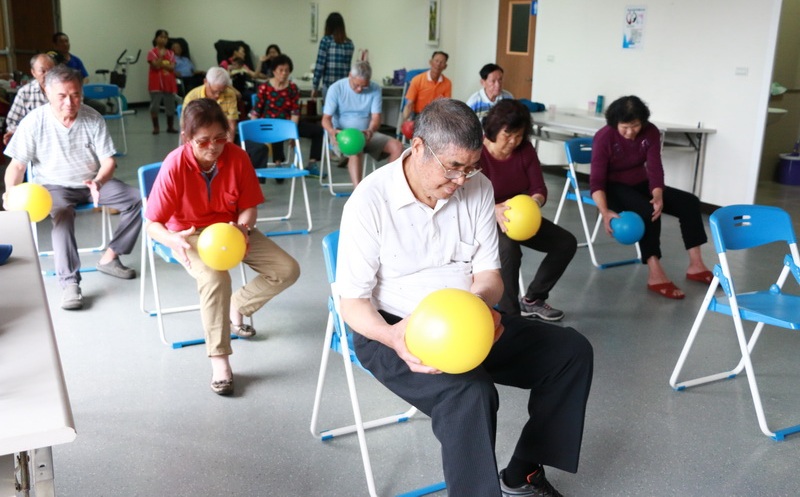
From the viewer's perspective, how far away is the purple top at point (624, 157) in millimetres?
→ 4410

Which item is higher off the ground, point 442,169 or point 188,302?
point 442,169

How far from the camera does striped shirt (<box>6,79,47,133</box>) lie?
17.3 ft

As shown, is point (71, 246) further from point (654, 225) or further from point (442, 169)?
point (654, 225)

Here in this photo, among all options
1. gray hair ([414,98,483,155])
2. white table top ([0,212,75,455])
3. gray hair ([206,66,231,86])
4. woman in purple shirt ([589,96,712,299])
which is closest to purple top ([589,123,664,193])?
woman in purple shirt ([589,96,712,299])

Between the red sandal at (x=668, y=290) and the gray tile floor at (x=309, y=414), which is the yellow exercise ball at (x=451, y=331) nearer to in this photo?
the gray tile floor at (x=309, y=414)

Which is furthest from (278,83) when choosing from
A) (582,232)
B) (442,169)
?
(442,169)

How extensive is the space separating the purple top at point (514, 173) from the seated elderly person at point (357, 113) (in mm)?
2767

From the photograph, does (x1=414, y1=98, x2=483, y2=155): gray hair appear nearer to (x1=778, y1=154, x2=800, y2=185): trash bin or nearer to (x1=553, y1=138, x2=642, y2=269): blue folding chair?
(x1=553, y1=138, x2=642, y2=269): blue folding chair

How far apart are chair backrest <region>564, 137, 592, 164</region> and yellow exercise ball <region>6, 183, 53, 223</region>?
10.5ft

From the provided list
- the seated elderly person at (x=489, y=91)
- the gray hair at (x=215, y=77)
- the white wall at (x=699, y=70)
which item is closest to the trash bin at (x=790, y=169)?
the white wall at (x=699, y=70)

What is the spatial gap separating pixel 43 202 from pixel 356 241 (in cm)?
217

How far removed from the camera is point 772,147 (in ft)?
26.9

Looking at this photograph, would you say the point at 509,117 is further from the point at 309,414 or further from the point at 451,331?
the point at 451,331

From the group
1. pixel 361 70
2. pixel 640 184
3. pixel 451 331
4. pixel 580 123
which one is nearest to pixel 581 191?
pixel 640 184
